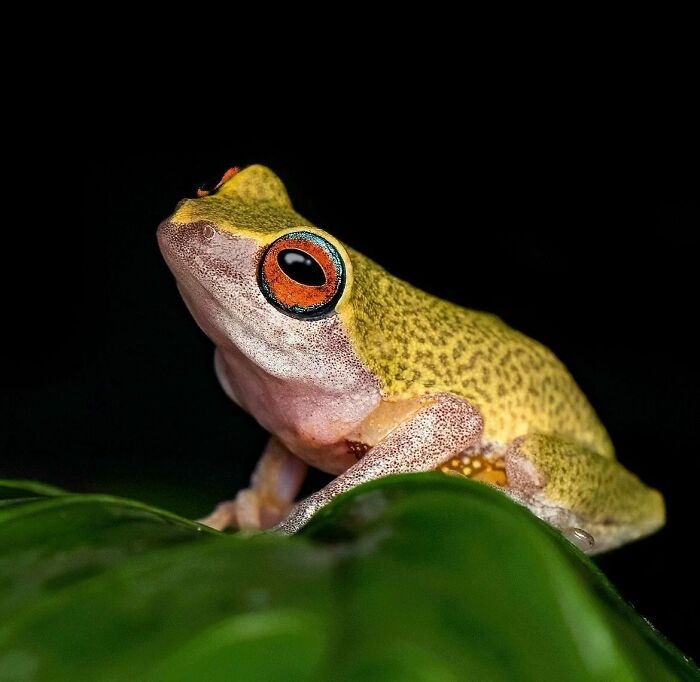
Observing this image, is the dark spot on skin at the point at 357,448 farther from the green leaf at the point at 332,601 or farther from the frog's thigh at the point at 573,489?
the green leaf at the point at 332,601

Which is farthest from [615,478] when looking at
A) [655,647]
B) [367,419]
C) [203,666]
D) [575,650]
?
[203,666]

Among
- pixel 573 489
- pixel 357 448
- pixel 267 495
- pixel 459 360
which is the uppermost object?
pixel 459 360

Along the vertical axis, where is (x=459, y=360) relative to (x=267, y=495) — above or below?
above

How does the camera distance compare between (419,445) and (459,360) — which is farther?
(459,360)

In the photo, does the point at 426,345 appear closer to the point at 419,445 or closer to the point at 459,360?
the point at 459,360

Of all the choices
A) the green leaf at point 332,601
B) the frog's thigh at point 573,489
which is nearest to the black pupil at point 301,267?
the frog's thigh at point 573,489


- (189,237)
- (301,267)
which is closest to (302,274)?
(301,267)

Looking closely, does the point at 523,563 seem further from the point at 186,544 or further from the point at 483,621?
the point at 186,544

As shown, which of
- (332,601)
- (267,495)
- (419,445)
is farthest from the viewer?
(267,495)
